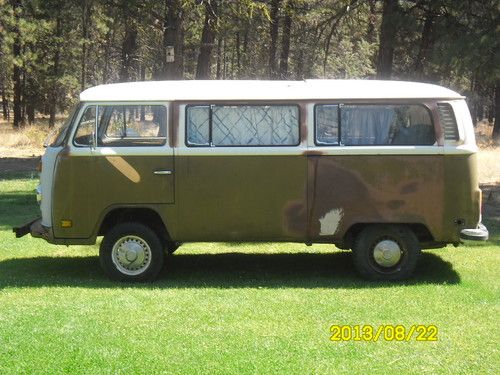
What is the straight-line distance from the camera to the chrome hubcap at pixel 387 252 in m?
8.59

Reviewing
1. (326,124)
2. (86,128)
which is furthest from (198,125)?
(326,124)

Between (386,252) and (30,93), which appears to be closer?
(386,252)

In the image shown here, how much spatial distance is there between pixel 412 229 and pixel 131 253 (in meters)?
3.37

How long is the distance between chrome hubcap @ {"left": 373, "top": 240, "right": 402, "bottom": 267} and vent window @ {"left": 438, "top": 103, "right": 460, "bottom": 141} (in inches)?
55.0

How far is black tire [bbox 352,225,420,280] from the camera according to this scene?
28.1 ft

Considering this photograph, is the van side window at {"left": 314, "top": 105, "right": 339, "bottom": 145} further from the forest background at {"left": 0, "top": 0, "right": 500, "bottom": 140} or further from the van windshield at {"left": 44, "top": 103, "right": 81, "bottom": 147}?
the forest background at {"left": 0, "top": 0, "right": 500, "bottom": 140}

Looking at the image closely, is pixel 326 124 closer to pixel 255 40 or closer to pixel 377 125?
pixel 377 125

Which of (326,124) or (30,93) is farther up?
(30,93)

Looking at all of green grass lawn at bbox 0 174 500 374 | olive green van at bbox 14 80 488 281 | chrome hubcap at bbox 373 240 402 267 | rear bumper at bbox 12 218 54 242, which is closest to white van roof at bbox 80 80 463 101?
olive green van at bbox 14 80 488 281

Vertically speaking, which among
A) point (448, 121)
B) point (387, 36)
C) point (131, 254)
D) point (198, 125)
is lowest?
point (131, 254)

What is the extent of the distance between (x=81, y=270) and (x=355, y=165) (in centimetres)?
380

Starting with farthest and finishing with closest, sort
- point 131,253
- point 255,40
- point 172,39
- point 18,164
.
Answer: point 255,40, point 18,164, point 172,39, point 131,253

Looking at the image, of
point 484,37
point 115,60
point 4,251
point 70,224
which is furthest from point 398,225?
point 115,60

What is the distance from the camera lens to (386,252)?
8.59 meters
